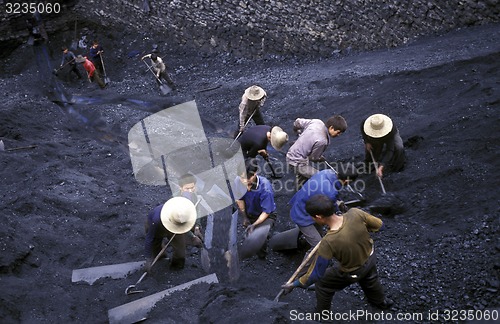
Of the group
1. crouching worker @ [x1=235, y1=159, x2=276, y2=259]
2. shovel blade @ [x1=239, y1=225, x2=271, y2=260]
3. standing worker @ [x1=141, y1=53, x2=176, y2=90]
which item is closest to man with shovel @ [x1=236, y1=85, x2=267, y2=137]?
crouching worker @ [x1=235, y1=159, x2=276, y2=259]

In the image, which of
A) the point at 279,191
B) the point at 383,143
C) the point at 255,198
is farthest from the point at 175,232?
the point at 383,143

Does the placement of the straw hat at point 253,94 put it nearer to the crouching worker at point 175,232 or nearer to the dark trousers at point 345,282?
the crouching worker at point 175,232

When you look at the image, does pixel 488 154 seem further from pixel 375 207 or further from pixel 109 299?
pixel 109 299

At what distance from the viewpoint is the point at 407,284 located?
17.7ft

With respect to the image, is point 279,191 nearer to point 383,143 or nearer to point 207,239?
point 207,239

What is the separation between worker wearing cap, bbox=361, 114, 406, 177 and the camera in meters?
6.66

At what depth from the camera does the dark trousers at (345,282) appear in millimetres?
4707

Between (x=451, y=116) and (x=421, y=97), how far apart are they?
1208 millimetres

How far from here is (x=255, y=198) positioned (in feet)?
19.6

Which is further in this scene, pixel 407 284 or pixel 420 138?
pixel 420 138

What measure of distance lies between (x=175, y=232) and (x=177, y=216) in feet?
0.63

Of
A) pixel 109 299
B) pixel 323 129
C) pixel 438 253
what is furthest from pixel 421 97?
pixel 109 299

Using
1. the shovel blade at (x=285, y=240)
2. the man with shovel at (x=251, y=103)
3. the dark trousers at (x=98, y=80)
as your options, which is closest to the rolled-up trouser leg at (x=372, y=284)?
the shovel blade at (x=285, y=240)

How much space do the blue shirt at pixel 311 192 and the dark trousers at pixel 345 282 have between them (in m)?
0.85
